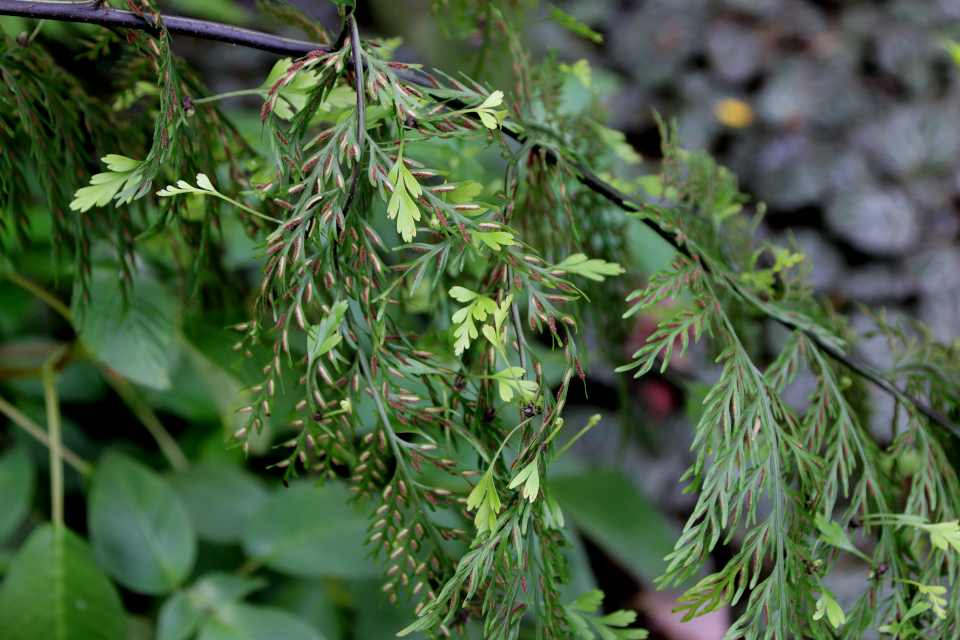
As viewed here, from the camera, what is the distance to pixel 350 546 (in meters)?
1.00

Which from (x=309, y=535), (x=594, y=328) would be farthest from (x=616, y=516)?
(x=309, y=535)

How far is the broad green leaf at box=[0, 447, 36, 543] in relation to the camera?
0.95 meters

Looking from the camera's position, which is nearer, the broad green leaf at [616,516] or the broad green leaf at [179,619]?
the broad green leaf at [179,619]

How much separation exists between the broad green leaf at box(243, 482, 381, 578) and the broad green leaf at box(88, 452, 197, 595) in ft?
0.37

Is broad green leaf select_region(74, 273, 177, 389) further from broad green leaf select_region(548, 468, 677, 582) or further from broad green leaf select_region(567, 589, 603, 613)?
broad green leaf select_region(548, 468, 677, 582)

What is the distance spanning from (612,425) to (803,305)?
4.22 ft

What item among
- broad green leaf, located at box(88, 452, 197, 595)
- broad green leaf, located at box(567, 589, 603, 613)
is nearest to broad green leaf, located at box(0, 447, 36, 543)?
broad green leaf, located at box(88, 452, 197, 595)

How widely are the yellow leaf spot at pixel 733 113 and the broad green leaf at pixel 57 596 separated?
7.11ft

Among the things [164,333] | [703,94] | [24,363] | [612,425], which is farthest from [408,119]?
[703,94]

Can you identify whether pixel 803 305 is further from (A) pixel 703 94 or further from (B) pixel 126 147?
(A) pixel 703 94

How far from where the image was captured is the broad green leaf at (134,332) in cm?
75

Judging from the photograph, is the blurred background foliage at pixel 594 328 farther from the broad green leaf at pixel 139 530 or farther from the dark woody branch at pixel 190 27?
the dark woody branch at pixel 190 27

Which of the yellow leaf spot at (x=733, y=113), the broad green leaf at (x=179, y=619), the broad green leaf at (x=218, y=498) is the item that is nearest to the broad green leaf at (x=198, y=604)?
the broad green leaf at (x=179, y=619)

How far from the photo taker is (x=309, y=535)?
1019 millimetres
